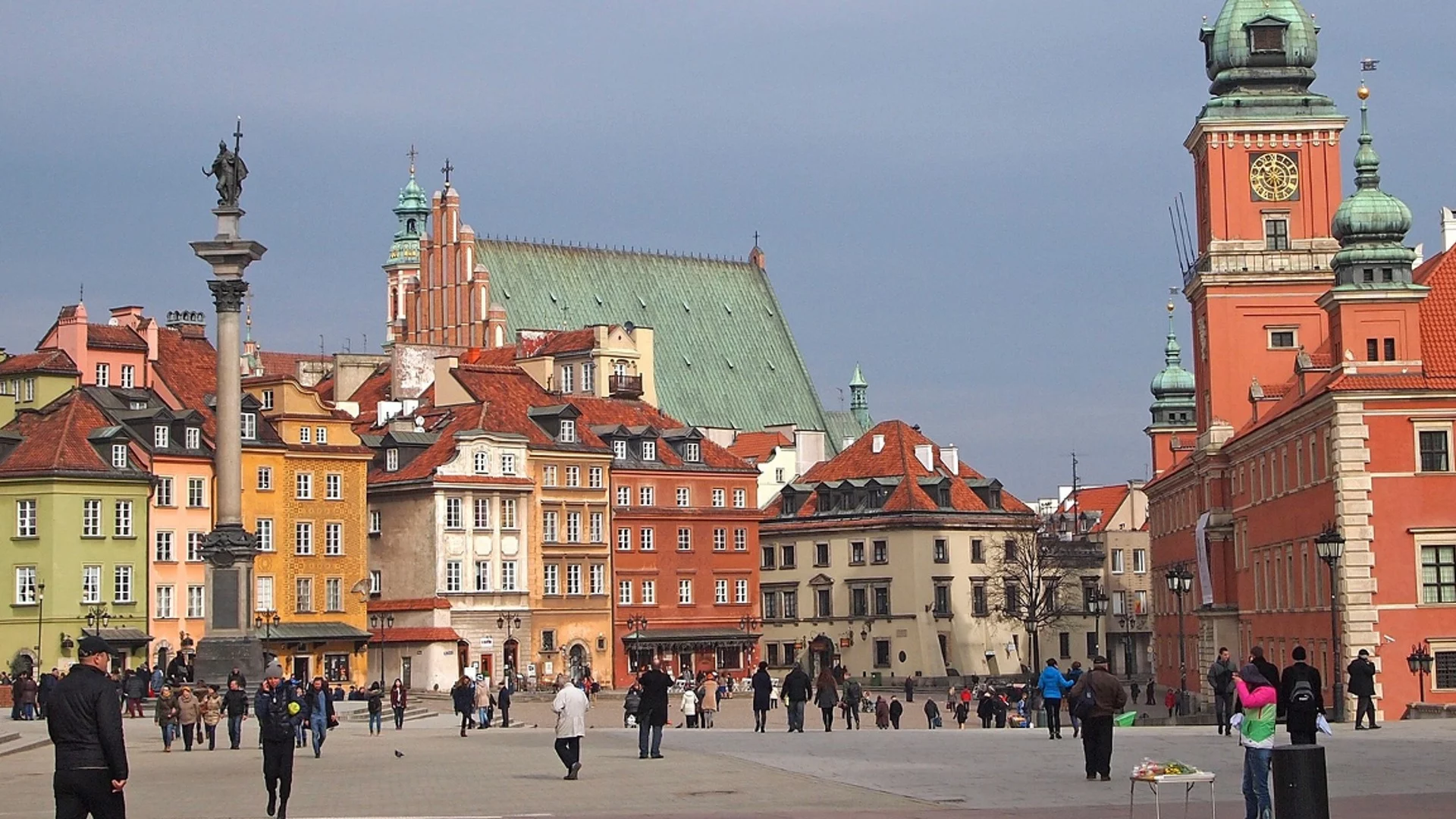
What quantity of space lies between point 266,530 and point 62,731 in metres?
71.8

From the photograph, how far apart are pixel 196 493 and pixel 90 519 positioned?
5126 millimetres

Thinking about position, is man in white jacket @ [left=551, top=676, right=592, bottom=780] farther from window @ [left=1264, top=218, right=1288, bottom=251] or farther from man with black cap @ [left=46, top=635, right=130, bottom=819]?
window @ [left=1264, top=218, right=1288, bottom=251]

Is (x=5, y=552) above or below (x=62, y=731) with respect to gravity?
above

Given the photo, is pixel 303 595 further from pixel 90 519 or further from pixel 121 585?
pixel 90 519

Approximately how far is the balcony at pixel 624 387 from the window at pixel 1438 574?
62180 mm

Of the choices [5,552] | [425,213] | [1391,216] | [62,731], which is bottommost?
[62,731]

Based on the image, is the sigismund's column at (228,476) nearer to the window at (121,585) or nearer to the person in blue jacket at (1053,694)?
the person in blue jacket at (1053,694)

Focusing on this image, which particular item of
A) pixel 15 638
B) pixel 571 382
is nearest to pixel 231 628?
pixel 15 638

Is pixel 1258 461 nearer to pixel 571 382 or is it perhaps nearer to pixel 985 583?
pixel 985 583

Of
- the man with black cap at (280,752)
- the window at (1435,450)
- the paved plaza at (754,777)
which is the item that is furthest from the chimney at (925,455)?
the man with black cap at (280,752)

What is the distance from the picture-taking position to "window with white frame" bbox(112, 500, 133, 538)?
83.5m

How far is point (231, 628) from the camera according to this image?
183 feet

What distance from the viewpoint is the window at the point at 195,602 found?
85.9 meters

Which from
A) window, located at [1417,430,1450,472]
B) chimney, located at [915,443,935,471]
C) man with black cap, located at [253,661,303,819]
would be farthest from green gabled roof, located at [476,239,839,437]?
man with black cap, located at [253,661,303,819]
